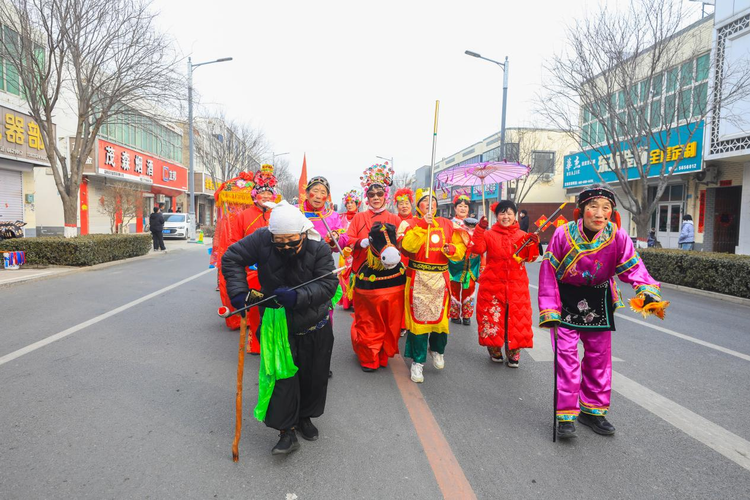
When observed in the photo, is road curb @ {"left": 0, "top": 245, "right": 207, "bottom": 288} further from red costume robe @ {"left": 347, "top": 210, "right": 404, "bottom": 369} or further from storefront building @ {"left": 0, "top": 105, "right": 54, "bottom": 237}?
red costume robe @ {"left": 347, "top": 210, "right": 404, "bottom": 369}

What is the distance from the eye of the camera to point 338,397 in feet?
12.5

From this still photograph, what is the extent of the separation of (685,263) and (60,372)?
11843mm

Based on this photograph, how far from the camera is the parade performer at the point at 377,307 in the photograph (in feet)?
14.3

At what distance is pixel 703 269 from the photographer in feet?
32.3

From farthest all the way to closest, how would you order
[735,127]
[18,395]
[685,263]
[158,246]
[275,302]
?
[158,246], [735,127], [685,263], [18,395], [275,302]

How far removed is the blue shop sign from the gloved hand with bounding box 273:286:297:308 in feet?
39.5

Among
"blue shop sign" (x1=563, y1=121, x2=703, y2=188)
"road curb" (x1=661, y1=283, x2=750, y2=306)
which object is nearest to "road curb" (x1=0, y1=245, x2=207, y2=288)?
"blue shop sign" (x1=563, y1=121, x2=703, y2=188)

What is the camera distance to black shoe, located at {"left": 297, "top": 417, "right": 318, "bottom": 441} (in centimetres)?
307

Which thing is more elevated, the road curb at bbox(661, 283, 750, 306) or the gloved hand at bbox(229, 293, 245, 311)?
the gloved hand at bbox(229, 293, 245, 311)

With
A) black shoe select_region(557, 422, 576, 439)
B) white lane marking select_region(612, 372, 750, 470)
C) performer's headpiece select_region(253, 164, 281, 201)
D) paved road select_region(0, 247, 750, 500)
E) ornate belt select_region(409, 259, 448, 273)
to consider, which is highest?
performer's headpiece select_region(253, 164, 281, 201)

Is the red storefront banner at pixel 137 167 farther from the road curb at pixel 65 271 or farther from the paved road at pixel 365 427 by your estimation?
the paved road at pixel 365 427

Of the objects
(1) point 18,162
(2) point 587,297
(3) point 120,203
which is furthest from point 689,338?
(3) point 120,203

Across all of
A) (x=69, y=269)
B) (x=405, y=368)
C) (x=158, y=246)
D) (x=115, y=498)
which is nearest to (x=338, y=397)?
(x=405, y=368)

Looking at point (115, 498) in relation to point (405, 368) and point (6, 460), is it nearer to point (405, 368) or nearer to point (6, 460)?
point (6, 460)
